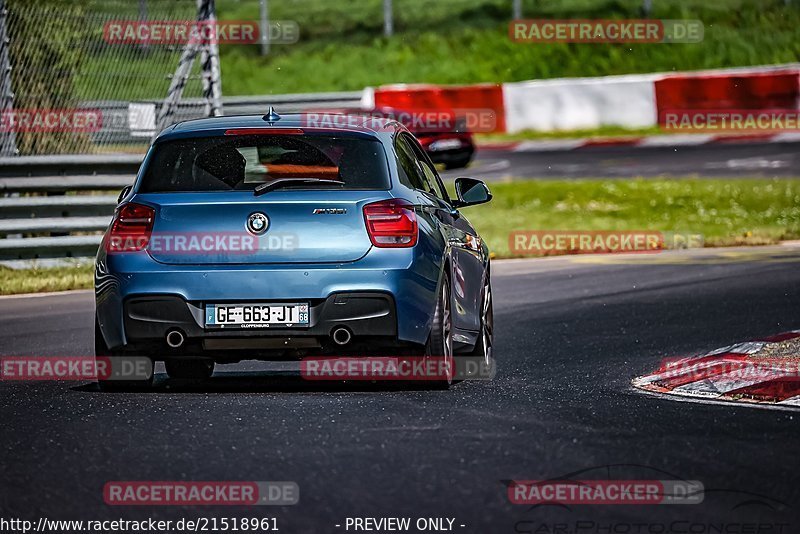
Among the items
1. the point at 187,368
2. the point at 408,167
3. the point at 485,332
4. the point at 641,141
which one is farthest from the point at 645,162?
the point at 408,167

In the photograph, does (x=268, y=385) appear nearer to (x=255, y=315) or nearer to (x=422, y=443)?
(x=255, y=315)

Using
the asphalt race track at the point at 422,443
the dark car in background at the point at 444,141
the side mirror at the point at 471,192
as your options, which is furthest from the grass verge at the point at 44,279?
the dark car in background at the point at 444,141

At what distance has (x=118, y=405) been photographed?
8.64 meters

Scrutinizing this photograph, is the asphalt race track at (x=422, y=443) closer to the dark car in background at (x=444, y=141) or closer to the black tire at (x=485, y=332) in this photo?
the black tire at (x=485, y=332)

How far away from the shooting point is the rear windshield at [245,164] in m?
8.94

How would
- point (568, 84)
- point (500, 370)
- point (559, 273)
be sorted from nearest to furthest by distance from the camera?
point (500, 370)
point (559, 273)
point (568, 84)

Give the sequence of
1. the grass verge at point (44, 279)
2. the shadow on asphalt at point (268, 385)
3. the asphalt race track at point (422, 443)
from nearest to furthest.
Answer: the asphalt race track at point (422, 443) < the shadow on asphalt at point (268, 385) < the grass verge at point (44, 279)

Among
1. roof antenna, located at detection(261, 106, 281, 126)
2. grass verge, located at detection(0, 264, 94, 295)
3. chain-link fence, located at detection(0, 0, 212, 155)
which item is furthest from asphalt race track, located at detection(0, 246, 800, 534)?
chain-link fence, located at detection(0, 0, 212, 155)

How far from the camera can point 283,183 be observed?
8.79 meters

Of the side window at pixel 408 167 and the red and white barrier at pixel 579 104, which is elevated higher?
the side window at pixel 408 167

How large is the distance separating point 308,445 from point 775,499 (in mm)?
2088

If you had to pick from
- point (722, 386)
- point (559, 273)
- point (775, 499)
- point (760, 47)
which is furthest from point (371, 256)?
point (760, 47)

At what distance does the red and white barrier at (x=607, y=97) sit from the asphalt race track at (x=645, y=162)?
1915 mm

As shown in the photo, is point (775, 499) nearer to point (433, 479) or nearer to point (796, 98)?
point (433, 479)
